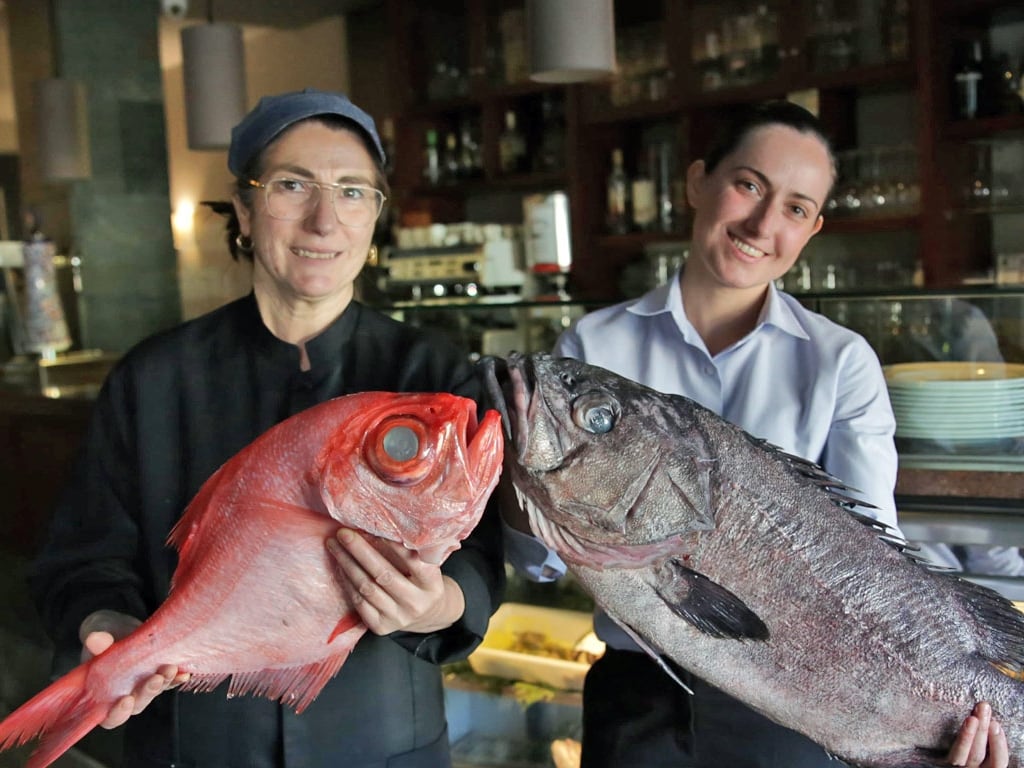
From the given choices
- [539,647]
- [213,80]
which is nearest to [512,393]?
[539,647]

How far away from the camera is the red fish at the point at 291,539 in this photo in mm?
1109

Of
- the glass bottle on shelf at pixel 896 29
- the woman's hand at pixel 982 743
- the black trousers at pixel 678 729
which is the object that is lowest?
the black trousers at pixel 678 729

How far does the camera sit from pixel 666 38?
235 inches

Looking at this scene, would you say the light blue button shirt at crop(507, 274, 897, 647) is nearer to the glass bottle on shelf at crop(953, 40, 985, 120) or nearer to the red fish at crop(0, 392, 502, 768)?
the red fish at crop(0, 392, 502, 768)

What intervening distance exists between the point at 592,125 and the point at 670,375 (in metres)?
4.79

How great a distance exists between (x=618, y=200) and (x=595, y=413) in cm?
514

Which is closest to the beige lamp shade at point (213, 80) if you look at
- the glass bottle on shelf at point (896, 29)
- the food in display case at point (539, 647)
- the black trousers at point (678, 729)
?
the food in display case at point (539, 647)

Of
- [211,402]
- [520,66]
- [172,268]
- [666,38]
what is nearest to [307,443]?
[211,402]

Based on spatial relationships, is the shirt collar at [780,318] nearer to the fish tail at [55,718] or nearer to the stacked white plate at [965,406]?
the stacked white plate at [965,406]

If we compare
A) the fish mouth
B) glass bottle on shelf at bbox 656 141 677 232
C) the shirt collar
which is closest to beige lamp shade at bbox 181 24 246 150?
glass bottle on shelf at bbox 656 141 677 232

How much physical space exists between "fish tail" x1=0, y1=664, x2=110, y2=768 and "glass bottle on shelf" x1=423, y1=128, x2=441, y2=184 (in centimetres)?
643

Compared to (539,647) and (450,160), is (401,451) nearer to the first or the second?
(539,647)

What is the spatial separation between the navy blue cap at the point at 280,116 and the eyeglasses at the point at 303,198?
69mm

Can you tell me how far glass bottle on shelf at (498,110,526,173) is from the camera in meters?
6.91
